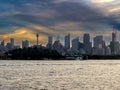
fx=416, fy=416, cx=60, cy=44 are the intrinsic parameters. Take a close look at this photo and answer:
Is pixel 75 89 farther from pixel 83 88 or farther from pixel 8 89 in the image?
pixel 8 89

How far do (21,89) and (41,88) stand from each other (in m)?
4.07

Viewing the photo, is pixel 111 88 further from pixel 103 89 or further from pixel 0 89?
pixel 0 89

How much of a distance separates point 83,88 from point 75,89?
97.6 inches

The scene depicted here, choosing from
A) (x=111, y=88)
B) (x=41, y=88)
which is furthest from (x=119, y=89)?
(x=41, y=88)

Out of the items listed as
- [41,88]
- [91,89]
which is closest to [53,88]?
[41,88]

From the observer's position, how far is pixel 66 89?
244ft

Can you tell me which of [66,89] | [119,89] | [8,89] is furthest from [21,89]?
[119,89]

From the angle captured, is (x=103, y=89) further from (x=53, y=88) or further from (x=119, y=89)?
(x=53, y=88)

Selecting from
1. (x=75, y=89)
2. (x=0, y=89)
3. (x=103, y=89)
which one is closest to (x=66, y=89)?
(x=75, y=89)

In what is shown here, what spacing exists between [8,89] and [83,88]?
13.8 meters

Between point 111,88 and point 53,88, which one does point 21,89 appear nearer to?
point 53,88

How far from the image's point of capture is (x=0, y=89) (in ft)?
241

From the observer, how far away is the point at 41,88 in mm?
75500

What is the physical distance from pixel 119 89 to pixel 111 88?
2.63 metres
